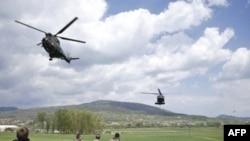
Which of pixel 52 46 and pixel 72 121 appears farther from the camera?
pixel 72 121

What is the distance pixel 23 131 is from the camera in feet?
30.8

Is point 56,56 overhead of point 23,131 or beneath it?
overhead

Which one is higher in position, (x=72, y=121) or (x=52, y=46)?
(x=52, y=46)

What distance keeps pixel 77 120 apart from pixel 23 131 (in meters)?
145

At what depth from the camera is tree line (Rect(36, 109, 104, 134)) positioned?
15100 cm

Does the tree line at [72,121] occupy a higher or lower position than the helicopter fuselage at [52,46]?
lower

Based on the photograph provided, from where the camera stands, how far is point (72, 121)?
151 meters

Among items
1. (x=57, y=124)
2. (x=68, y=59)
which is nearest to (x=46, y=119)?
(x=57, y=124)

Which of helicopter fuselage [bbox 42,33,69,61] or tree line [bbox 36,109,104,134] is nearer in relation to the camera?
helicopter fuselage [bbox 42,33,69,61]

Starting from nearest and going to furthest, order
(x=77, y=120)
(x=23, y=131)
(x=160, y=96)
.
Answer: (x=23, y=131), (x=160, y=96), (x=77, y=120)

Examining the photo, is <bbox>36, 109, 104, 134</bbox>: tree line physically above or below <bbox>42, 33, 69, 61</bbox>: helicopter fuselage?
below

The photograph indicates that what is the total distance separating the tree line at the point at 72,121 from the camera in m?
151

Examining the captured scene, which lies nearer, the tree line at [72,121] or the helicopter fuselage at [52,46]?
the helicopter fuselage at [52,46]

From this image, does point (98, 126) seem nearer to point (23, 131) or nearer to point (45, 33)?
point (45, 33)
